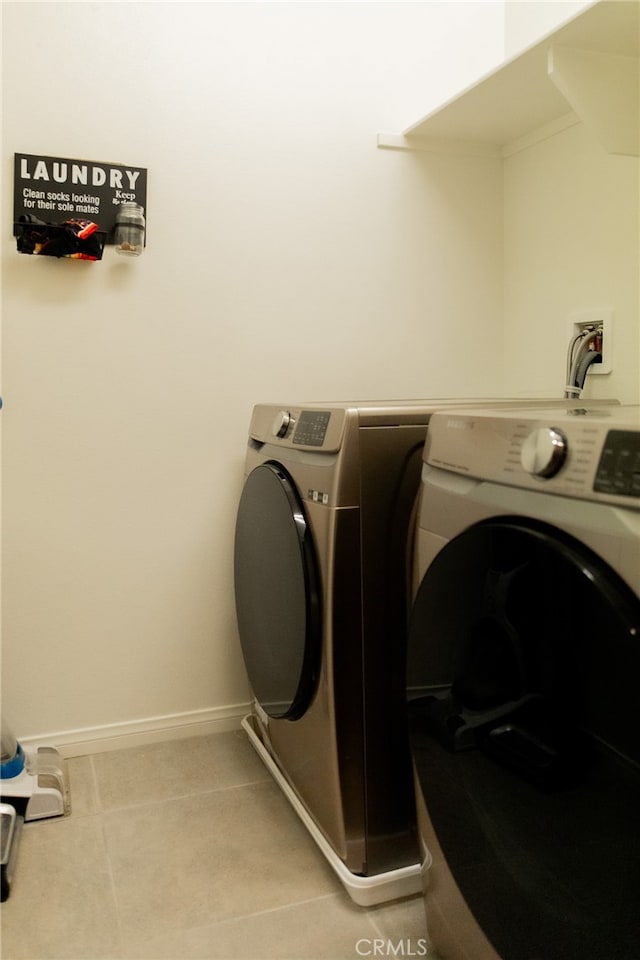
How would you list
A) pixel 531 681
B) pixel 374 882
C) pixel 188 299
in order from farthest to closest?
pixel 188 299 < pixel 374 882 < pixel 531 681

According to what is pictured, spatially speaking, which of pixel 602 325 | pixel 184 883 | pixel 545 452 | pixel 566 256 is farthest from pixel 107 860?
pixel 566 256

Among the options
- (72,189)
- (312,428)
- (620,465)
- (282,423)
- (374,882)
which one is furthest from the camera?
(72,189)

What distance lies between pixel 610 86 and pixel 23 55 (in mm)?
1276

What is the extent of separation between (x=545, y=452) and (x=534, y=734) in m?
0.32

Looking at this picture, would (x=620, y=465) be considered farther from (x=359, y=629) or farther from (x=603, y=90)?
(x=603, y=90)

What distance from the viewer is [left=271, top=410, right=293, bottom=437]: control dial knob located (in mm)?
1604

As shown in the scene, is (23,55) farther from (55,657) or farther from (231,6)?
(55,657)

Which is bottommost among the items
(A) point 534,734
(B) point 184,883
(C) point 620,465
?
(B) point 184,883

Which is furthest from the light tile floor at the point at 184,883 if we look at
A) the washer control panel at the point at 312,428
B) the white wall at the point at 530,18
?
the white wall at the point at 530,18

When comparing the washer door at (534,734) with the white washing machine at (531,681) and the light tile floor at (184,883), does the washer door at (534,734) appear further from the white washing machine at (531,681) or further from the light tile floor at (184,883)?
the light tile floor at (184,883)

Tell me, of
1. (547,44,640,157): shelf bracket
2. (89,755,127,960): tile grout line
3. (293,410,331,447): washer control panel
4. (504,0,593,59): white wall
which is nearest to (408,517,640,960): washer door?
(293,410,331,447): washer control panel

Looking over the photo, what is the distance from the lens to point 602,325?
1.87 meters

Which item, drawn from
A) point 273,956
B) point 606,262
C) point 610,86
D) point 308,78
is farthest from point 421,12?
point 273,956

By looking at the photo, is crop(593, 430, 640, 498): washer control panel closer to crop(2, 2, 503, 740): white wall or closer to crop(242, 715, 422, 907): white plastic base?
crop(242, 715, 422, 907): white plastic base
